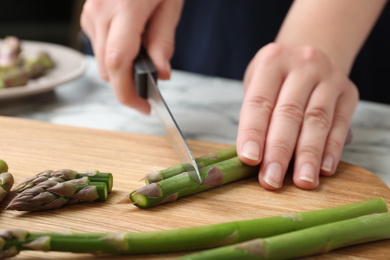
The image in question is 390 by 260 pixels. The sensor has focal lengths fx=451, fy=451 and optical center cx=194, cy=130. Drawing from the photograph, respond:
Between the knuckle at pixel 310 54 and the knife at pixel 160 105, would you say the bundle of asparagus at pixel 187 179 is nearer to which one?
the knife at pixel 160 105

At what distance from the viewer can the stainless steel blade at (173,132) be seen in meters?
1.49

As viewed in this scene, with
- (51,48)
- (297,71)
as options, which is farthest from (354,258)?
(51,48)

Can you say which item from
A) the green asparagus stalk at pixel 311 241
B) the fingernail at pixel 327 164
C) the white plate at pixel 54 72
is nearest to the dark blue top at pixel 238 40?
the white plate at pixel 54 72

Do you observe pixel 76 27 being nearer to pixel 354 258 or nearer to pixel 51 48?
pixel 51 48

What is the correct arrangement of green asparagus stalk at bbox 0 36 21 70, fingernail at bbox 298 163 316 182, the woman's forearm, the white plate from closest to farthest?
1. fingernail at bbox 298 163 316 182
2. the woman's forearm
3. the white plate
4. green asparagus stalk at bbox 0 36 21 70

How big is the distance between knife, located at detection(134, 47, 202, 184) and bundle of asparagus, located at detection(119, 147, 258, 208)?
34mm

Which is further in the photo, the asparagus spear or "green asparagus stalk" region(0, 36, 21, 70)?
"green asparagus stalk" region(0, 36, 21, 70)

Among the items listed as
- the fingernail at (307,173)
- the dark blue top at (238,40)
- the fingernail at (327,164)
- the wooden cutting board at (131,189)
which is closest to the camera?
the wooden cutting board at (131,189)

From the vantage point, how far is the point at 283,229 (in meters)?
1.24

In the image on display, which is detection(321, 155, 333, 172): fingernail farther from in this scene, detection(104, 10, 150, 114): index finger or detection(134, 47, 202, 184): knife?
detection(104, 10, 150, 114): index finger

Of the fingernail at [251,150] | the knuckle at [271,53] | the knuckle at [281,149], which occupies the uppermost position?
the knuckle at [271,53]

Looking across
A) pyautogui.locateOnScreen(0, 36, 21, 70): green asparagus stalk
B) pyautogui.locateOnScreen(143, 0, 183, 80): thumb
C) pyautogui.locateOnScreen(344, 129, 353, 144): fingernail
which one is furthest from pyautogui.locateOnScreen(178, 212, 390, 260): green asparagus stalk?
pyautogui.locateOnScreen(0, 36, 21, 70): green asparagus stalk

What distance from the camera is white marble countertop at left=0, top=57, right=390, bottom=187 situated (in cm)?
215

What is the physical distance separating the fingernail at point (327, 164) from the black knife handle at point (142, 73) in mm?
792
